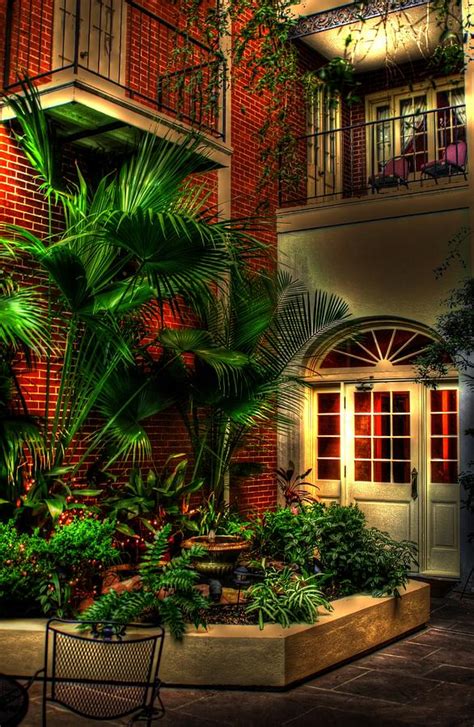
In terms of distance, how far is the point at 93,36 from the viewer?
8477mm

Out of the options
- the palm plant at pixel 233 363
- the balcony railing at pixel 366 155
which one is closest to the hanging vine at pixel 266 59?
the balcony railing at pixel 366 155

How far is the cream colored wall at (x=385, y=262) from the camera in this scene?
9297mm

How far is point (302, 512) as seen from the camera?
8.27 metres

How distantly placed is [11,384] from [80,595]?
186 centimetres

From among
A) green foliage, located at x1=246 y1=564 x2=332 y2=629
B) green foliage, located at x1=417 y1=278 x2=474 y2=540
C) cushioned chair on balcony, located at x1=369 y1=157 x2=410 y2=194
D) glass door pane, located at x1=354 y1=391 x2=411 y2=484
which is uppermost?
cushioned chair on balcony, located at x1=369 y1=157 x2=410 y2=194

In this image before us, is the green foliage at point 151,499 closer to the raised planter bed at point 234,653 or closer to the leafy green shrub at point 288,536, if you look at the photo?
the leafy green shrub at point 288,536

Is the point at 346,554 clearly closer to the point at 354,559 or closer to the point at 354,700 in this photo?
the point at 354,559

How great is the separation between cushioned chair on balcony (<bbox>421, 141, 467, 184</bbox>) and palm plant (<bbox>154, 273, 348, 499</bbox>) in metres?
2.10

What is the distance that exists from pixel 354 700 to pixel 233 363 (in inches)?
116

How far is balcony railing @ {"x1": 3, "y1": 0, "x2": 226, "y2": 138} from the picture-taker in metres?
7.56

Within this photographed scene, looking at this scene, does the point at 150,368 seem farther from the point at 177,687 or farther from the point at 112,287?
the point at 177,687

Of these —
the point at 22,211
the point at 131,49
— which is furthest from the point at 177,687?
the point at 131,49

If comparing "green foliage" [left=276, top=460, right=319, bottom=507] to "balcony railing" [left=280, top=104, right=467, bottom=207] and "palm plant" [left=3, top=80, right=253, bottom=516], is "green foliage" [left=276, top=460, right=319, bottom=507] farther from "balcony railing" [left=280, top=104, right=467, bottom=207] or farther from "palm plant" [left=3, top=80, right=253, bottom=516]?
"balcony railing" [left=280, top=104, right=467, bottom=207]

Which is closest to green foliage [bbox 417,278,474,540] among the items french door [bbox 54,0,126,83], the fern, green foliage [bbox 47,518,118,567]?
the fern
